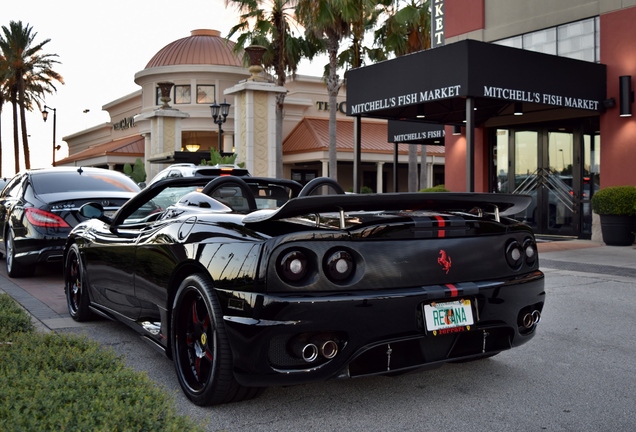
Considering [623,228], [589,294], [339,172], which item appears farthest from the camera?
[339,172]

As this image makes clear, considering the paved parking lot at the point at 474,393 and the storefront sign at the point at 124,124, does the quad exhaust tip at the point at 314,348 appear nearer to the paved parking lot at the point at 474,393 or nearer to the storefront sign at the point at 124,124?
the paved parking lot at the point at 474,393

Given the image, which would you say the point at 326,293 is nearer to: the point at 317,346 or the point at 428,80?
the point at 317,346

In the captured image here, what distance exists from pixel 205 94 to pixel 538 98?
29.9 m

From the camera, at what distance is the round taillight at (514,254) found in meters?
3.92

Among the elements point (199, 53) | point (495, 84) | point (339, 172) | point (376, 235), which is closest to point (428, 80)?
point (495, 84)

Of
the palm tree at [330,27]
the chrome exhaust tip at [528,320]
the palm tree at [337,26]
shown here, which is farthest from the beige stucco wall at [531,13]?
the chrome exhaust tip at [528,320]

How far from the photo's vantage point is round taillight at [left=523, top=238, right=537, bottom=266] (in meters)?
4.05

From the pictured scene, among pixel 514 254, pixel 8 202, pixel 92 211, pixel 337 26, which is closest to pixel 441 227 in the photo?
pixel 514 254

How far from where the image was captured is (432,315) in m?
3.45

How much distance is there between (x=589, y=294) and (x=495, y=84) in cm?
614

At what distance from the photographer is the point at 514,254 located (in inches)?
155

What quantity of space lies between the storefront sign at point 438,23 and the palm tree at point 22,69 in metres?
36.2

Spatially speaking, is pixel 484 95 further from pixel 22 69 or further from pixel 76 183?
pixel 22 69

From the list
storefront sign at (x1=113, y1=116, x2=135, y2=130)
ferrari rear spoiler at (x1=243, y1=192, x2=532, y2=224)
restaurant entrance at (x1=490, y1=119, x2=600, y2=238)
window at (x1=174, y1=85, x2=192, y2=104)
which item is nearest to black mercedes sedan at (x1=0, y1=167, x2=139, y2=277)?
ferrari rear spoiler at (x1=243, y1=192, x2=532, y2=224)
